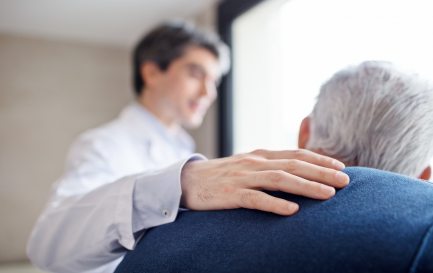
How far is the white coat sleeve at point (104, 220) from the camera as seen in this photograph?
730mm

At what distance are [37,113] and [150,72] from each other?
4.20ft

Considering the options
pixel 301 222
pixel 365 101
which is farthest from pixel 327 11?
pixel 301 222

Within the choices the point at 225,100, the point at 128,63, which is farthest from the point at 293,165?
the point at 128,63

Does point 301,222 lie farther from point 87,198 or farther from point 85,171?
point 85,171

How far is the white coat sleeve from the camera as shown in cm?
73

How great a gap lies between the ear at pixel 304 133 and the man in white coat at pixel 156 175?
145 millimetres

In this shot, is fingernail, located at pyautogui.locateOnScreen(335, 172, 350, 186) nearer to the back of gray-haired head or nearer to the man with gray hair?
the man with gray hair

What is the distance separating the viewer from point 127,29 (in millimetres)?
2611

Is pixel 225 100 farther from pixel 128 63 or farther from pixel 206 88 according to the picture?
pixel 128 63

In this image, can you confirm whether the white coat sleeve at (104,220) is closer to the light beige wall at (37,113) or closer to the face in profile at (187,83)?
the face in profile at (187,83)

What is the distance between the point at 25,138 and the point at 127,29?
94cm

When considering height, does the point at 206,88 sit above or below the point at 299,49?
below

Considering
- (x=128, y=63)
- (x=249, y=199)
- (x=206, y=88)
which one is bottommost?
(x=249, y=199)

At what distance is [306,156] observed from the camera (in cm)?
62
